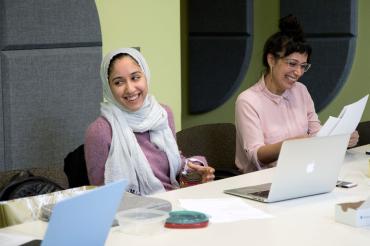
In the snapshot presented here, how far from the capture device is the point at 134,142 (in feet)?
10.4

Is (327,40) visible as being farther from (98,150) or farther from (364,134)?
(98,150)

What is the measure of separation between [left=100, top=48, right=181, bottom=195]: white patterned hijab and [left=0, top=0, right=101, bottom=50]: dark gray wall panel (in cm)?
61

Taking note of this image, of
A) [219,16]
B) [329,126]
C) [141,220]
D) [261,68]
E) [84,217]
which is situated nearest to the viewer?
[84,217]

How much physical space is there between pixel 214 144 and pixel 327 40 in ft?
6.57

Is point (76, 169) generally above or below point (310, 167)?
below

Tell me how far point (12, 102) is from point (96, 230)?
2103 mm

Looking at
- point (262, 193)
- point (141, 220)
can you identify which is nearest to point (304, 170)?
point (262, 193)

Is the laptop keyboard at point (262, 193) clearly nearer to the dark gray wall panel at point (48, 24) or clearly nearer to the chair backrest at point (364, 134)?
the dark gray wall panel at point (48, 24)

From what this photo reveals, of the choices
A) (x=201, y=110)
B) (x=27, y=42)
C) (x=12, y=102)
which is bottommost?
(x=201, y=110)

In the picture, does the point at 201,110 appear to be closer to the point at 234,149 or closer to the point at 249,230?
the point at 234,149

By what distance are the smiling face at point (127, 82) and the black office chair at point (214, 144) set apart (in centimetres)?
60

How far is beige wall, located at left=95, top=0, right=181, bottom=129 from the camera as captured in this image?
158 inches

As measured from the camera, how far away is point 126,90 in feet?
10.4

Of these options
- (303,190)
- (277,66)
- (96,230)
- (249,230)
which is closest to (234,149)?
(277,66)
